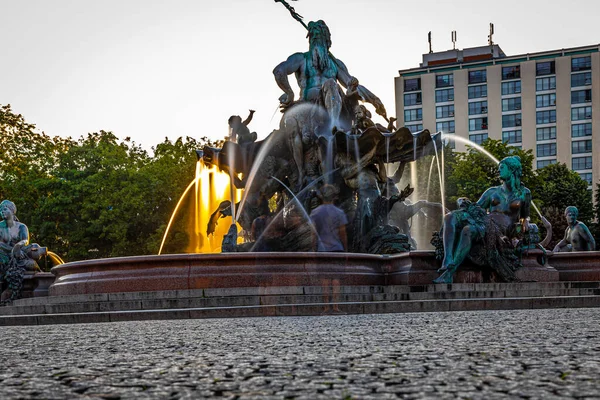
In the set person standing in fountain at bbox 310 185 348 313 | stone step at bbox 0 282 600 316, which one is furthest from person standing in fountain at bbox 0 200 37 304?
person standing in fountain at bbox 310 185 348 313

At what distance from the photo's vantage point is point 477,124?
3917 inches

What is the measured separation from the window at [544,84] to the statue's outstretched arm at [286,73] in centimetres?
7809

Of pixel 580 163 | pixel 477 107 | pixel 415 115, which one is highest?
pixel 477 107

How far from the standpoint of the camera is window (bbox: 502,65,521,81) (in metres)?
96.2

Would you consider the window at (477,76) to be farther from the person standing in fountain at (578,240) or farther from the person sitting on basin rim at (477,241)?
the person sitting on basin rim at (477,241)

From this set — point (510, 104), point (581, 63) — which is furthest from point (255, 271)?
point (510, 104)

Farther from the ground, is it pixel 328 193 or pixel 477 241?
pixel 328 193

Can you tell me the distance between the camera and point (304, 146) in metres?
21.6

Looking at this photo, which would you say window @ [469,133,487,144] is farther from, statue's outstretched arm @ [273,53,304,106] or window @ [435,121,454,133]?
statue's outstretched arm @ [273,53,304,106]

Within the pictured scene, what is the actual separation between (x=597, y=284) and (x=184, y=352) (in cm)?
1019

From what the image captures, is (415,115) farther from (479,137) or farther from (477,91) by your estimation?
(479,137)

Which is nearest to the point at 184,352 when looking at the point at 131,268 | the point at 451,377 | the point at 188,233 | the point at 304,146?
the point at 451,377

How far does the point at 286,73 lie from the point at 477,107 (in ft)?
263

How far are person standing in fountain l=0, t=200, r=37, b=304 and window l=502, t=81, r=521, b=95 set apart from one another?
84.2 m
